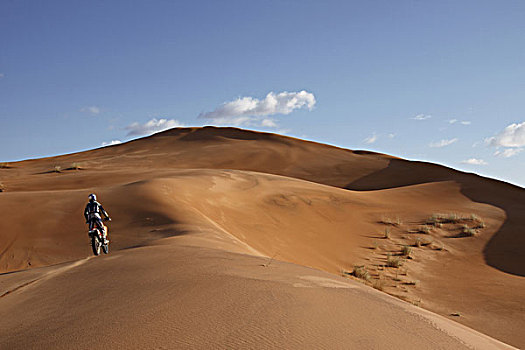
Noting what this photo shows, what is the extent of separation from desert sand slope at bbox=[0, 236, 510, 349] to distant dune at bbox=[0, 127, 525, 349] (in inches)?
0.8

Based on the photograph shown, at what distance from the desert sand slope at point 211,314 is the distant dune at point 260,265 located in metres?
0.02

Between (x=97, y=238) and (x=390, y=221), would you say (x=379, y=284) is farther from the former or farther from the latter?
(x=390, y=221)

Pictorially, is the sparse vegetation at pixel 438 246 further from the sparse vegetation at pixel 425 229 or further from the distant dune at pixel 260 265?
the sparse vegetation at pixel 425 229

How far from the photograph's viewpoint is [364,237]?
53.6 ft

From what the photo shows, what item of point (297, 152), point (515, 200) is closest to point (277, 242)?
point (515, 200)

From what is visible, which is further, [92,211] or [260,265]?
[92,211]

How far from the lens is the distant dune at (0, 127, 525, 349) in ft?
12.1

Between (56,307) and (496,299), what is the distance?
9594 mm

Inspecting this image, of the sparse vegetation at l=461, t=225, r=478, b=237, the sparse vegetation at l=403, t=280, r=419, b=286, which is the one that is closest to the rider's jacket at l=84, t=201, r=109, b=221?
the sparse vegetation at l=403, t=280, r=419, b=286

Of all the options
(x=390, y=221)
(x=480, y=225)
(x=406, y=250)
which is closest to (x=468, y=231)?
(x=480, y=225)

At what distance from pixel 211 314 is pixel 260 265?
2332 millimetres

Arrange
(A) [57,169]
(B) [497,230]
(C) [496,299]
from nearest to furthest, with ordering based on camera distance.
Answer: (C) [496,299], (B) [497,230], (A) [57,169]

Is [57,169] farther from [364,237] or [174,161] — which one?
[364,237]

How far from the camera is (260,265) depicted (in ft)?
20.1
